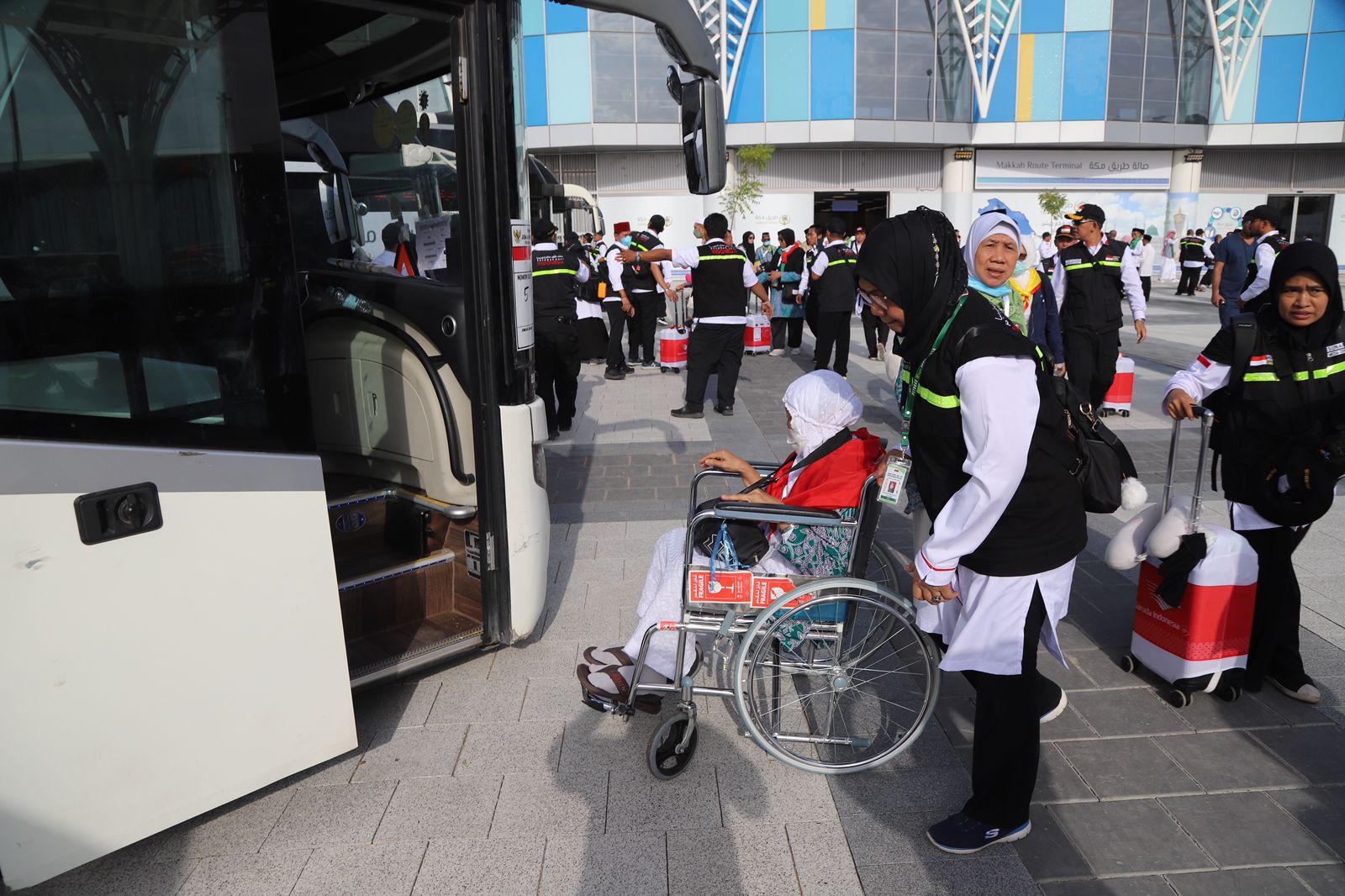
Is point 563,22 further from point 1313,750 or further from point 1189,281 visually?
point 1313,750

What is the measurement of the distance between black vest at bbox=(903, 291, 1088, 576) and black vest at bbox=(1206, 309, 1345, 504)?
4.17ft

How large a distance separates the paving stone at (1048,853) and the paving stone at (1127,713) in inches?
27.0

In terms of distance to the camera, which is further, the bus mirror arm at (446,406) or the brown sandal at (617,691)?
the bus mirror arm at (446,406)

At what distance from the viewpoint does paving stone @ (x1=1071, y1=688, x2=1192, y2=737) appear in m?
3.38

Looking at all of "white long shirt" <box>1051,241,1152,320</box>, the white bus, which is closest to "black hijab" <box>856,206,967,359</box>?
the white bus

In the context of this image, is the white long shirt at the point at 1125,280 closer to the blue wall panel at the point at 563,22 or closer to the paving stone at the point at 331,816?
the paving stone at the point at 331,816

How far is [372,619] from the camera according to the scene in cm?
377

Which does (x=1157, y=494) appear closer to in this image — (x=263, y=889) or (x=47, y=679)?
(x=263, y=889)

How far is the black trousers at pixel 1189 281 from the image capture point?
2462cm

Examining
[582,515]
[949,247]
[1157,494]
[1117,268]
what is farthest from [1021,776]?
[1117,268]

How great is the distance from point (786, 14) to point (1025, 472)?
102 feet

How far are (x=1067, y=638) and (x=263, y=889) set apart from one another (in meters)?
3.38

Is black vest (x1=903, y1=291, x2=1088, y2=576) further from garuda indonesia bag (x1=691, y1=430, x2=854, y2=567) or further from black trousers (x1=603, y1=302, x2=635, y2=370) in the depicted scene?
black trousers (x1=603, y1=302, x2=635, y2=370)

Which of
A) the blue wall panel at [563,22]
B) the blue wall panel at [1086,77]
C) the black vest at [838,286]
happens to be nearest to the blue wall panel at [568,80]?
the blue wall panel at [563,22]
